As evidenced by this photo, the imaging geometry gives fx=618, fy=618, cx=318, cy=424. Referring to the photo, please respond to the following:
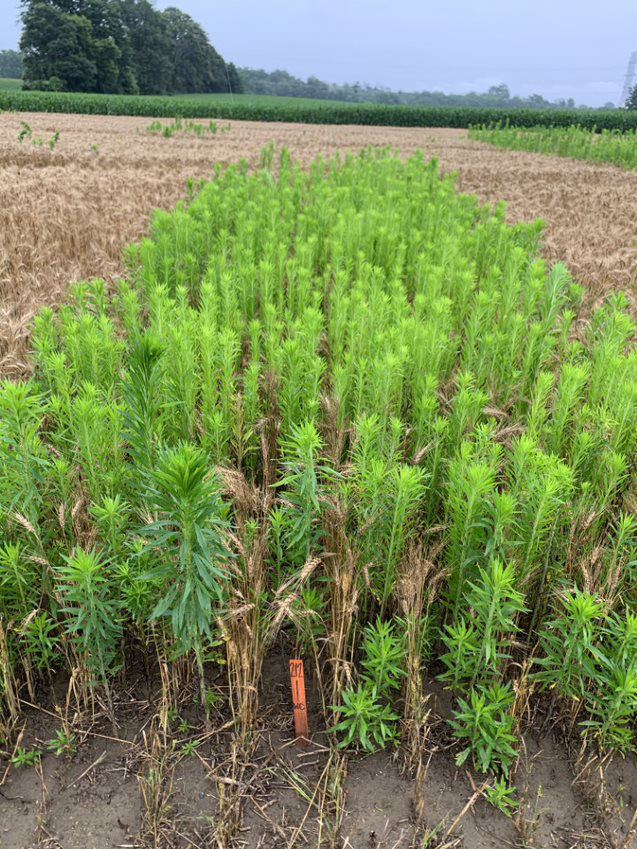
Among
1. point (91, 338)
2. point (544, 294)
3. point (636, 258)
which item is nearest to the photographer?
point (91, 338)

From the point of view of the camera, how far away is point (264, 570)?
7.39ft

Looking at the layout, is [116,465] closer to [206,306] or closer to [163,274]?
[206,306]

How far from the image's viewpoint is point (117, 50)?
205ft

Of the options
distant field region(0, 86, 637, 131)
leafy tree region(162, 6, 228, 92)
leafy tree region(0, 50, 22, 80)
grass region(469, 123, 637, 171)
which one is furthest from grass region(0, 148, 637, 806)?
leafy tree region(0, 50, 22, 80)

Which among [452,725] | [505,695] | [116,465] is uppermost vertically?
[116,465]

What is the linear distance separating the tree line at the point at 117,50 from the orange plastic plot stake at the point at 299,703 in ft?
220

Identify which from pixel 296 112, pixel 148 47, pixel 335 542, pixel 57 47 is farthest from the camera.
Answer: pixel 148 47

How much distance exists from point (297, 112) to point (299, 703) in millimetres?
49380

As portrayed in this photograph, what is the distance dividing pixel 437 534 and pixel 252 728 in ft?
3.38

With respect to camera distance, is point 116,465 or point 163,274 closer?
point 116,465

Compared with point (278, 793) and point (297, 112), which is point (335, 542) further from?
point (297, 112)

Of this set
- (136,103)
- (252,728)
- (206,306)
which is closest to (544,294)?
(206,306)

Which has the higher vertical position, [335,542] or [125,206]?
→ [125,206]

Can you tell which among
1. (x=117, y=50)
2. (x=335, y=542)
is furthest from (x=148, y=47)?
(x=335, y=542)
